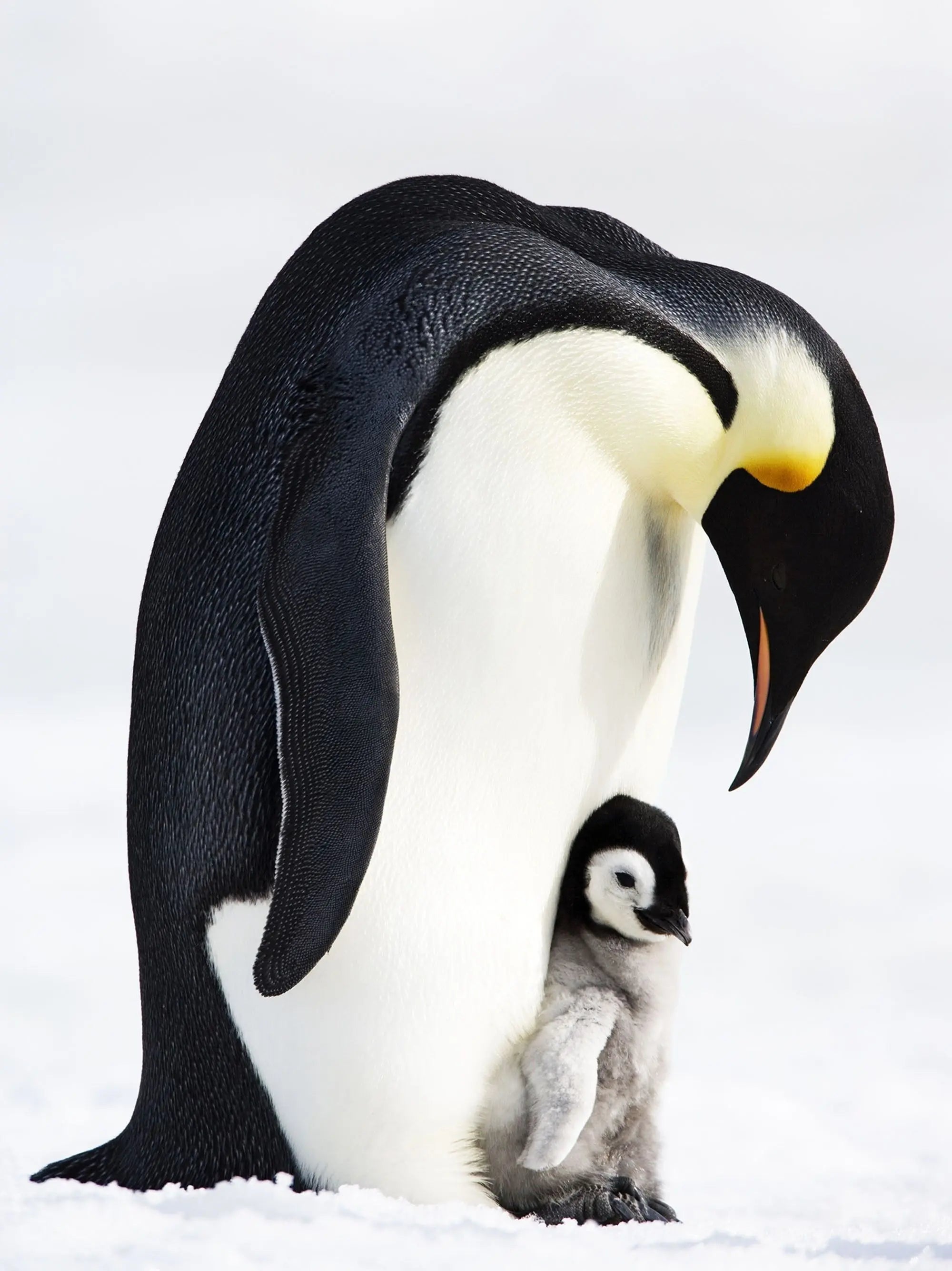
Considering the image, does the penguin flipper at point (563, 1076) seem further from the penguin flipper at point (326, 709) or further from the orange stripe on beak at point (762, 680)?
the orange stripe on beak at point (762, 680)

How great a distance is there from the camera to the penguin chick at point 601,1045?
2.23 metres

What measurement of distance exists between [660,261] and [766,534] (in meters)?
0.37

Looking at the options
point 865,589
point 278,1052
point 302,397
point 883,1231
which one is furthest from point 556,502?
point 883,1231

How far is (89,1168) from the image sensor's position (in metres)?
2.52

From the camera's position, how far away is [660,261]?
247cm

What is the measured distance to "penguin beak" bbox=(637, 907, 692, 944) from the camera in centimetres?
238

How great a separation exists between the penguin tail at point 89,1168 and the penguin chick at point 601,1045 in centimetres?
54

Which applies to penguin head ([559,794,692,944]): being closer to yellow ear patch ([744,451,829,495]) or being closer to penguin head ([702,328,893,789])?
penguin head ([702,328,893,789])

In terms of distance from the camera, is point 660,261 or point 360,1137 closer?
point 360,1137

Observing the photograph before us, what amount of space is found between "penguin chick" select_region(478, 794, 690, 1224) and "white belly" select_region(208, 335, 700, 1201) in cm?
5

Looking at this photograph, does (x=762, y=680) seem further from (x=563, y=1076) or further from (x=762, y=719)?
(x=563, y=1076)

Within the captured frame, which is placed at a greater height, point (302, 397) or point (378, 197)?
point (378, 197)

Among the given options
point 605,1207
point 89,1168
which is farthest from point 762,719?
point 89,1168

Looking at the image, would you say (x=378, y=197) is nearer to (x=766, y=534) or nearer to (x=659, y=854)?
(x=766, y=534)
